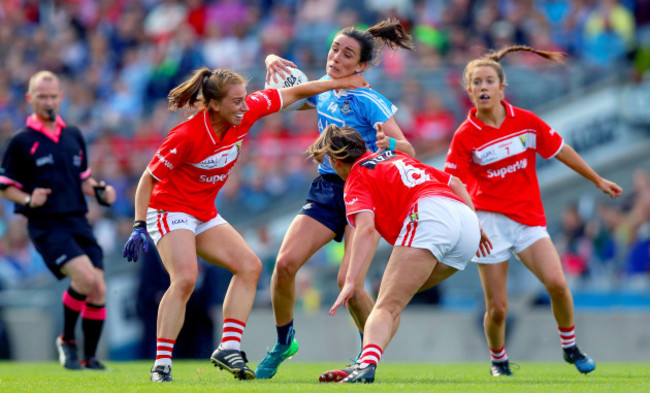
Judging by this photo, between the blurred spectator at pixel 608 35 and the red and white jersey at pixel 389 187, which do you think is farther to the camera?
the blurred spectator at pixel 608 35

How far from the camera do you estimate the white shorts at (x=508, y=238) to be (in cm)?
815

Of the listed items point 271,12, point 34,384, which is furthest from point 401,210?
point 271,12

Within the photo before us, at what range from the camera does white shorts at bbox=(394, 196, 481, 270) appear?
21.6ft

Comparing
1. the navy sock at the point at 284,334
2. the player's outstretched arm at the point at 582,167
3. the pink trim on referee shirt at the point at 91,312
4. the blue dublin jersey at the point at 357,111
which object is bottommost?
the pink trim on referee shirt at the point at 91,312

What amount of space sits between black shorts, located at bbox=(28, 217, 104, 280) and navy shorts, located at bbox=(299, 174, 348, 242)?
2.57 m

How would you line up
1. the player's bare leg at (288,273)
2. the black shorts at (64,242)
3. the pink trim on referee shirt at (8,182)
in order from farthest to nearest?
the pink trim on referee shirt at (8,182)
the black shorts at (64,242)
the player's bare leg at (288,273)

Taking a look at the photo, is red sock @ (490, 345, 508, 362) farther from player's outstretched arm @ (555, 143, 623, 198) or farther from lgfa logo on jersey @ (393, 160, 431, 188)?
lgfa logo on jersey @ (393, 160, 431, 188)

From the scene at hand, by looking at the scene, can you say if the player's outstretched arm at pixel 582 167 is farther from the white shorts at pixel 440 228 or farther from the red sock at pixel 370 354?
the red sock at pixel 370 354

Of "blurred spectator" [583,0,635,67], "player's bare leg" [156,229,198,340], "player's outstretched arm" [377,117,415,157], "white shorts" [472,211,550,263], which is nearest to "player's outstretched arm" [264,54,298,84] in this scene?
"player's outstretched arm" [377,117,415,157]

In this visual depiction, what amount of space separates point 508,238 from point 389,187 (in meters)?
1.84

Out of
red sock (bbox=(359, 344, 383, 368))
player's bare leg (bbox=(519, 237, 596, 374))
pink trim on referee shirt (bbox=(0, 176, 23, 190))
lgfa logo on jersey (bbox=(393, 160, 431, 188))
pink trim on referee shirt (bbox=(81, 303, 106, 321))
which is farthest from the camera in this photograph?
pink trim on referee shirt (bbox=(81, 303, 106, 321))

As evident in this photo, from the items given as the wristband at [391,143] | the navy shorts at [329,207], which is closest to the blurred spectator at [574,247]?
the navy shorts at [329,207]

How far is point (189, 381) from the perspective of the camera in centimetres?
730

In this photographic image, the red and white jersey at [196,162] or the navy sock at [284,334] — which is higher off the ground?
the red and white jersey at [196,162]
